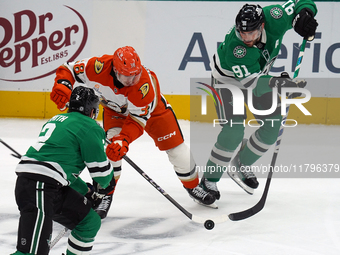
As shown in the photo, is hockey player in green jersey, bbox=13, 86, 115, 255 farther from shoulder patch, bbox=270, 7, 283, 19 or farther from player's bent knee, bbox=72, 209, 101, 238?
shoulder patch, bbox=270, 7, 283, 19

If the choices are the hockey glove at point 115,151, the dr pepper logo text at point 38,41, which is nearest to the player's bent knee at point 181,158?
the hockey glove at point 115,151

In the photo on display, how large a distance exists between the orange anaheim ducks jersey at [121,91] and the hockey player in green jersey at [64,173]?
61 cm

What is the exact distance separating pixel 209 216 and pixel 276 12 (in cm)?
140

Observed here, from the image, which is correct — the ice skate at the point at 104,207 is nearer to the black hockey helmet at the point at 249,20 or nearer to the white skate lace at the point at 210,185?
the white skate lace at the point at 210,185

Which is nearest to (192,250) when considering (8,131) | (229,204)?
(229,204)

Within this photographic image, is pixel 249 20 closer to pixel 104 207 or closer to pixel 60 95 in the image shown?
pixel 60 95

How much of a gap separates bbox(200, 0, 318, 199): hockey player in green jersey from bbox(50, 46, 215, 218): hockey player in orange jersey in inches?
10.7

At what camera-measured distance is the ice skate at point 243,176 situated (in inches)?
123

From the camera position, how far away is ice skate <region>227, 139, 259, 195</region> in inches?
123

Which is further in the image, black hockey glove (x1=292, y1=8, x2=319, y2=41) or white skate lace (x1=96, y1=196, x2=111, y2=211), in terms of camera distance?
black hockey glove (x1=292, y1=8, x2=319, y2=41)

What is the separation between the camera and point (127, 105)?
2678mm

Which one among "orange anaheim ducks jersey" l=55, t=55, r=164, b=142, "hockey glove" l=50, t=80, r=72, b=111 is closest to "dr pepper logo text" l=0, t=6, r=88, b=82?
"orange anaheim ducks jersey" l=55, t=55, r=164, b=142

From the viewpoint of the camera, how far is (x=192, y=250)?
7.21 feet

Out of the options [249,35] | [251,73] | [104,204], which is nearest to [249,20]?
[249,35]
